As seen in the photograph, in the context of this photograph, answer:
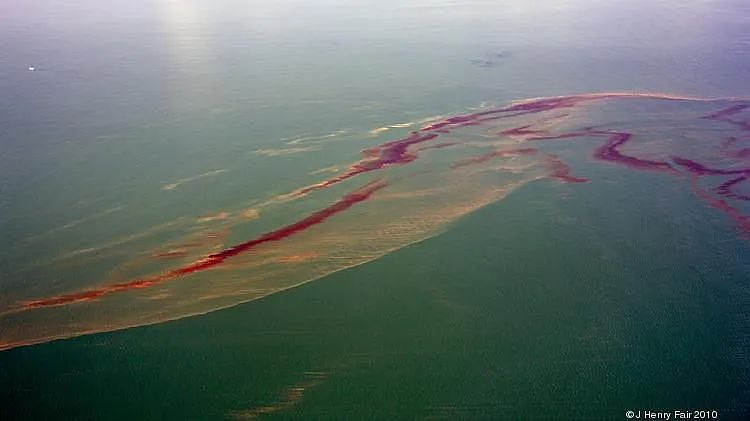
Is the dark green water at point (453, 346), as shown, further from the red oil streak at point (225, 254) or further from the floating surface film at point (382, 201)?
the red oil streak at point (225, 254)

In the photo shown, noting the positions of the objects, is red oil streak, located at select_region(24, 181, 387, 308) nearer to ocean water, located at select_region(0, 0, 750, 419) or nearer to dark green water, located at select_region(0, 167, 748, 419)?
ocean water, located at select_region(0, 0, 750, 419)

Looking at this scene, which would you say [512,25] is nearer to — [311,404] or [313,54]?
[313,54]

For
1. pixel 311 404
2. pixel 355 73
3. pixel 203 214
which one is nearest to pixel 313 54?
pixel 355 73

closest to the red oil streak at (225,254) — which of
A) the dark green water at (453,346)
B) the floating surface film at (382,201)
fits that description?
the floating surface film at (382,201)

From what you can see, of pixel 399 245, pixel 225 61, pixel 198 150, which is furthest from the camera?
pixel 225 61

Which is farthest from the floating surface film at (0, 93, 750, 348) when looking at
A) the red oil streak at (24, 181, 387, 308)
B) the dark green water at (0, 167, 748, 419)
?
the dark green water at (0, 167, 748, 419)

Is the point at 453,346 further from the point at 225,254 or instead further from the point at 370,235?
the point at 225,254

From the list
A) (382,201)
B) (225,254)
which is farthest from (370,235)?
(225,254)
